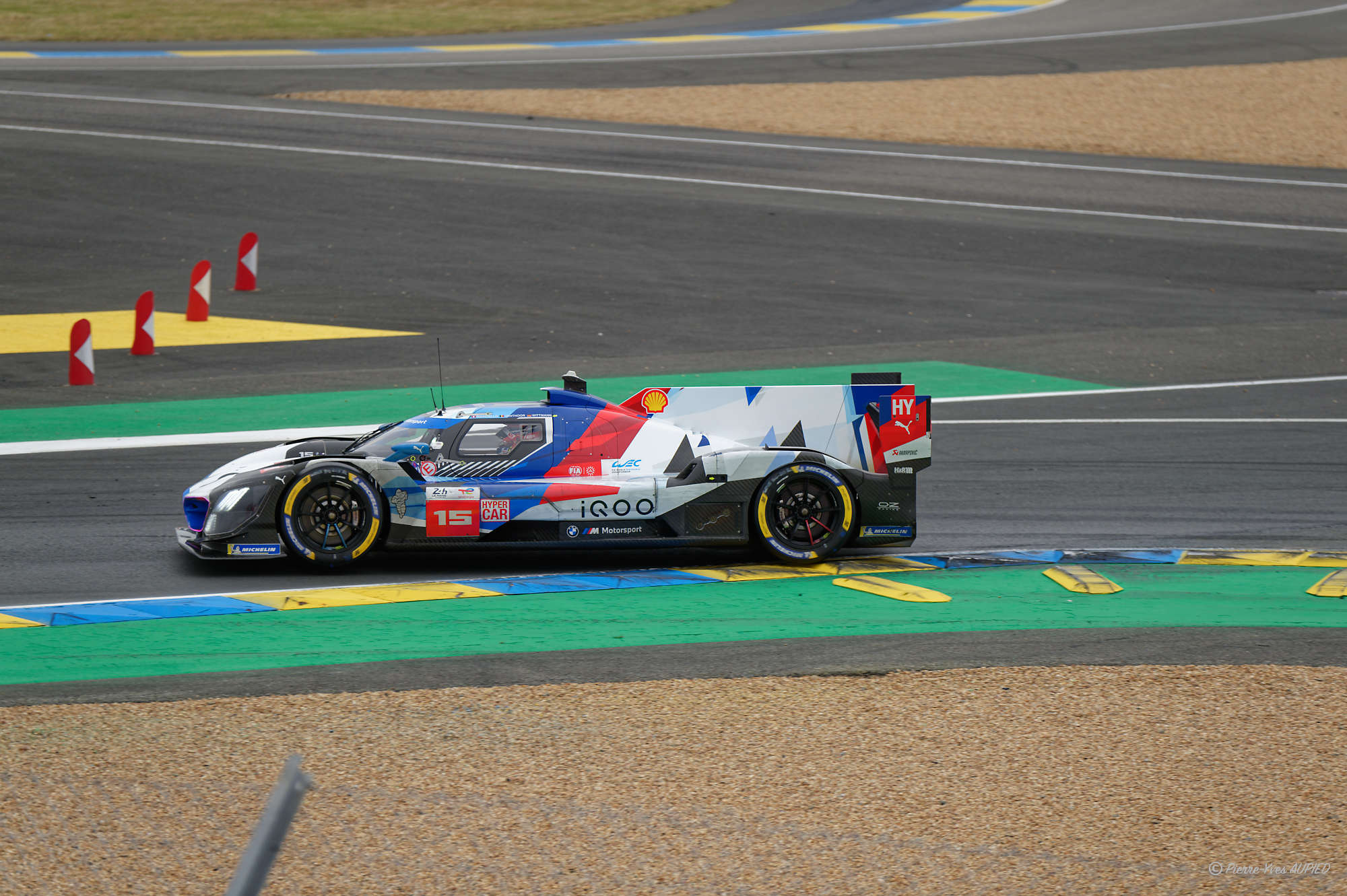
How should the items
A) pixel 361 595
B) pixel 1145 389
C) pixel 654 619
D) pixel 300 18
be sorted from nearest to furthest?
pixel 654 619 → pixel 361 595 → pixel 1145 389 → pixel 300 18

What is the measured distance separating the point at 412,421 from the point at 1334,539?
722 cm

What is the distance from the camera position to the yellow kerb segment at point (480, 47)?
39375mm

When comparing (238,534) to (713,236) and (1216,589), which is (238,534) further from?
(713,236)

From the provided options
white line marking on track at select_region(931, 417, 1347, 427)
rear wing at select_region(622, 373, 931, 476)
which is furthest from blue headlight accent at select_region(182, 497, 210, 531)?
white line marking on track at select_region(931, 417, 1347, 427)

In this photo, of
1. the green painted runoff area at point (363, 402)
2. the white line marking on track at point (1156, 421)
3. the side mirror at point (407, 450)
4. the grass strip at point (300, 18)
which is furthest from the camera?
the grass strip at point (300, 18)

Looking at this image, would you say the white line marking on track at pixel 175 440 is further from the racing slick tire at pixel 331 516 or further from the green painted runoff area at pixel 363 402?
the racing slick tire at pixel 331 516

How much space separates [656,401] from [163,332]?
35.6ft

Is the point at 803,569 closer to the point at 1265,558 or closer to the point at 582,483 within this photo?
the point at 582,483

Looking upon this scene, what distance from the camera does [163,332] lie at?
64.5 feet

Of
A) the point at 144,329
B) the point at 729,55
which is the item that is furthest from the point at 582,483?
the point at 729,55

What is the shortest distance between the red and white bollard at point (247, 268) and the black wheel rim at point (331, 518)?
40.8 ft

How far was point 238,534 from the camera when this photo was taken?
10.2 metres

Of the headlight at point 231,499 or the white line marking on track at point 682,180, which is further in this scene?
the white line marking on track at point 682,180

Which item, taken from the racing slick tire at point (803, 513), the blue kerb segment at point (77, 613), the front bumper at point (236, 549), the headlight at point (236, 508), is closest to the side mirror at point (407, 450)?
the headlight at point (236, 508)
